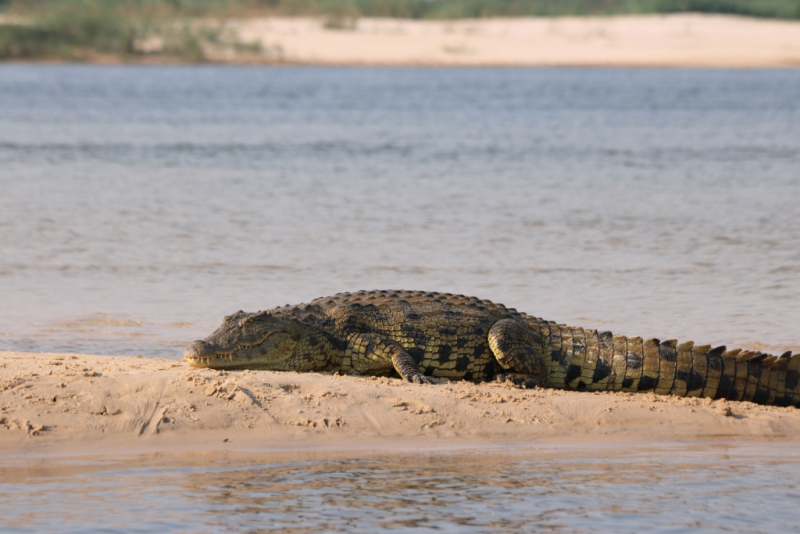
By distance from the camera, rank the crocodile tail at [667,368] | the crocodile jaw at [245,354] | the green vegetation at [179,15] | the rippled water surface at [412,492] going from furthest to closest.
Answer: the green vegetation at [179,15] < the crocodile tail at [667,368] < the crocodile jaw at [245,354] < the rippled water surface at [412,492]

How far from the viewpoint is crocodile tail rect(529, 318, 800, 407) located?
6145 mm

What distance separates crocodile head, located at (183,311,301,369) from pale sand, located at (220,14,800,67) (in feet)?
189

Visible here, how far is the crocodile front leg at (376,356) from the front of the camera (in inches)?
244

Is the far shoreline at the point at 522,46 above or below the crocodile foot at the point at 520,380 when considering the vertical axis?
above

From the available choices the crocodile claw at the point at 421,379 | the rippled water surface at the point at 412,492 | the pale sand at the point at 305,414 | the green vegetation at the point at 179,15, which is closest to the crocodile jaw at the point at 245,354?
the pale sand at the point at 305,414

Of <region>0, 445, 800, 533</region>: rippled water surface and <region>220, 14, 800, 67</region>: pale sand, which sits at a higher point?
<region>220, 14, 800, 67</region>: pale sand

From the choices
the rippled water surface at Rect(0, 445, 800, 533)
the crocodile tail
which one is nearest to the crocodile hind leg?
the crocodile tail

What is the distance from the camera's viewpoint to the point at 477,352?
6.36m

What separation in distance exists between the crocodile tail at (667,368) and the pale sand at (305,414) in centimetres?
18

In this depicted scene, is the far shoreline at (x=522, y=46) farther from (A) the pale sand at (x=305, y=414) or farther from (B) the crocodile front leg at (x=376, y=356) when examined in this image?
(A) the pale sand at (x=305, y=414)

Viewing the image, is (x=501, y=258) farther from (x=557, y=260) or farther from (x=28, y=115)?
(x=28, y=115)

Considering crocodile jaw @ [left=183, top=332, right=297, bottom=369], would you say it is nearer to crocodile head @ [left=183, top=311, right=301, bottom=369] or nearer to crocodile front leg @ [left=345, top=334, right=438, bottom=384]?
crocodile head @ [left=183, top=311, right=301, bottom=369]

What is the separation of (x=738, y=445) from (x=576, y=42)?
64061 millimetres

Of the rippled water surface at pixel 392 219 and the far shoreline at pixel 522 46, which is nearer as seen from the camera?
the rippled water surface at pixel 392 219
